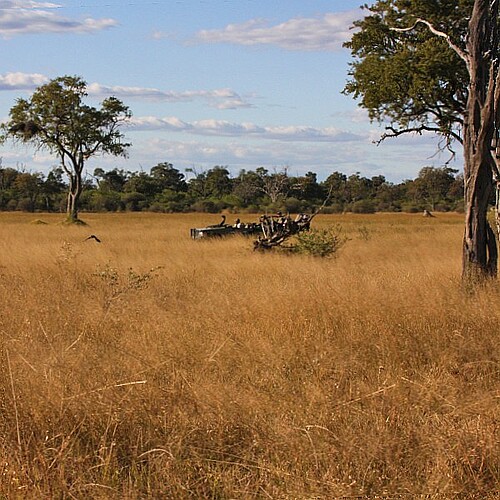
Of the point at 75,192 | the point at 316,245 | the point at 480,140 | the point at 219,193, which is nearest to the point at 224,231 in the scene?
the point at 316,245

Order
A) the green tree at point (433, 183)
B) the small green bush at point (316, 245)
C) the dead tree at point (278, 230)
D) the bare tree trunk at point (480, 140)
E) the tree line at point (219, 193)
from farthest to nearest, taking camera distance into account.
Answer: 1. the green tree at point (433, 183)
2. the tree line at point (219, 193)
3. the dead tree at point (278, 230)
4. the small green bush at point (316, 245)
5. the bare tree trunk at point (480, 140)

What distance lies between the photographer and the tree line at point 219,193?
71.8 metres

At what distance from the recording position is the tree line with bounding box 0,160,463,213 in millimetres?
71812

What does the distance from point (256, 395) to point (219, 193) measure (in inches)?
3407

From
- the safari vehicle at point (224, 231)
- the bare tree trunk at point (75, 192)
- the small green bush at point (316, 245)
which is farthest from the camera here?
the bare tree trunk at point (75, 192)

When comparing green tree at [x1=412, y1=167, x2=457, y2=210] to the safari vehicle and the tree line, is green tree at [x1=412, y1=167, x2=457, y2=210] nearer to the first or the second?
the tree line

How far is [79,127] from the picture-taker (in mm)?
45750

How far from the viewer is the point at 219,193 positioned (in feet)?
301

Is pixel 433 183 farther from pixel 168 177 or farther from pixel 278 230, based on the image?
pixel 278 230

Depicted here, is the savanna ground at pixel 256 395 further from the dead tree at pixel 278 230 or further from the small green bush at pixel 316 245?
the dead tree at pixel 278 230

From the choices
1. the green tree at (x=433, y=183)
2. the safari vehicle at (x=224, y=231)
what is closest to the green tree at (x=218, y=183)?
the green tree at (x=433, y=183)

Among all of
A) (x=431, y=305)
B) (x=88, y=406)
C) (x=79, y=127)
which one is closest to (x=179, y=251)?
(x=431, y=305)

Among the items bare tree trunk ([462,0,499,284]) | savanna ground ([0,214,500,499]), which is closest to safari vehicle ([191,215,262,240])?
bare tree trunk ([462,0,499,284])

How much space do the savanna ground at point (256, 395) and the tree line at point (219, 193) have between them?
4659 cm
